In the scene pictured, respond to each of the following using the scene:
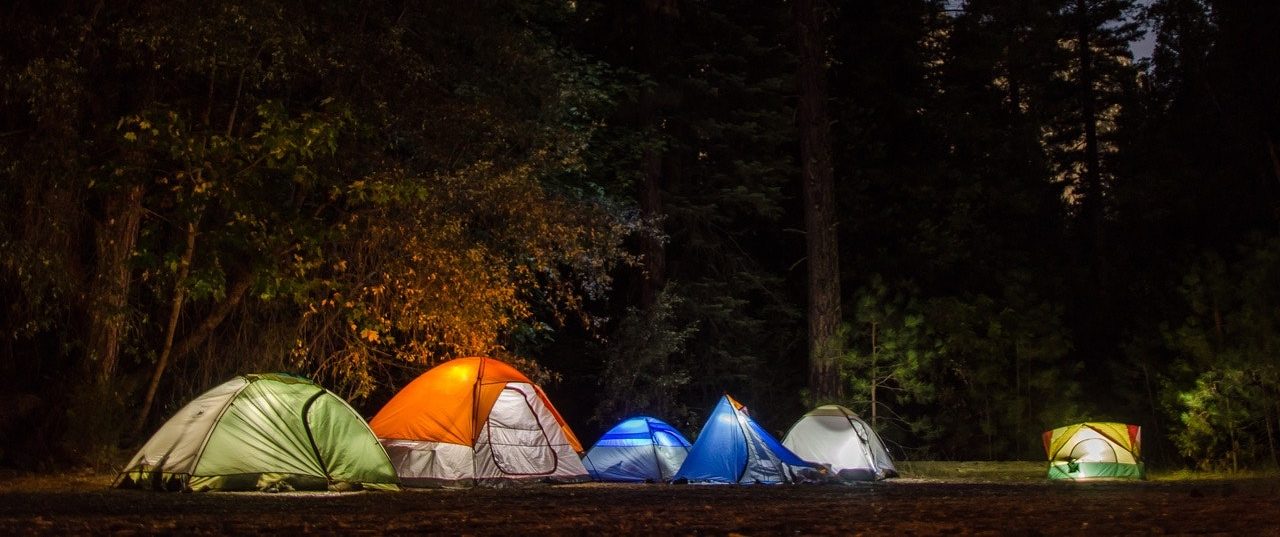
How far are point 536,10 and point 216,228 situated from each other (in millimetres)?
7391

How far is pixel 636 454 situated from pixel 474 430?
2615 millimetres

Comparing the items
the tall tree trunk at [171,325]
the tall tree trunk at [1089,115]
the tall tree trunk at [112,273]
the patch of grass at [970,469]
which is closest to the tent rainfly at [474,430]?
the tall tree trunk at [171,325]

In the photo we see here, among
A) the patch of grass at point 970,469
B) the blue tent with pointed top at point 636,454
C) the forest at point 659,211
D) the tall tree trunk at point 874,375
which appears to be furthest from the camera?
the tall tree trunk at point 874,375

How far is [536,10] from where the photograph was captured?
18.7 metres

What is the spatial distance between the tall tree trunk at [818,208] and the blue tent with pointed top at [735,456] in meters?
4.81

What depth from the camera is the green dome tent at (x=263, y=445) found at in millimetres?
10570

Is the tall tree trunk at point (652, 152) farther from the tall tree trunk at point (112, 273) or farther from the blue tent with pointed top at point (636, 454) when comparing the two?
the tall tree trunk at point (112, 273)

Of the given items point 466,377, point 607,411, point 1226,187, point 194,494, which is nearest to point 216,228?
point 466,377

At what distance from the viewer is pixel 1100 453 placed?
15.9 meters

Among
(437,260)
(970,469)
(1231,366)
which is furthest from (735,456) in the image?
(1231,366)

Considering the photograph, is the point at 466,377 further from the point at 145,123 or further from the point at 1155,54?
the point at 1155,54

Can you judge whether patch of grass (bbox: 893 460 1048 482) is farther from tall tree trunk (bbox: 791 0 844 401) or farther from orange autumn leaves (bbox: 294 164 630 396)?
orange autumn leaves (bbox: 294 164 630 396)

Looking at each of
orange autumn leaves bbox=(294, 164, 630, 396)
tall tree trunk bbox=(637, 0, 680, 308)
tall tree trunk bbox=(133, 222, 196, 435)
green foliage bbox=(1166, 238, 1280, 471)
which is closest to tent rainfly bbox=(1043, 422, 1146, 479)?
green foliage bbox=(1166, 238, 1280, 471)

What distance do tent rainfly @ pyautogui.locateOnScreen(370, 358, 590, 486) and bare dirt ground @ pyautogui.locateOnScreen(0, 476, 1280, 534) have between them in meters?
1.92
